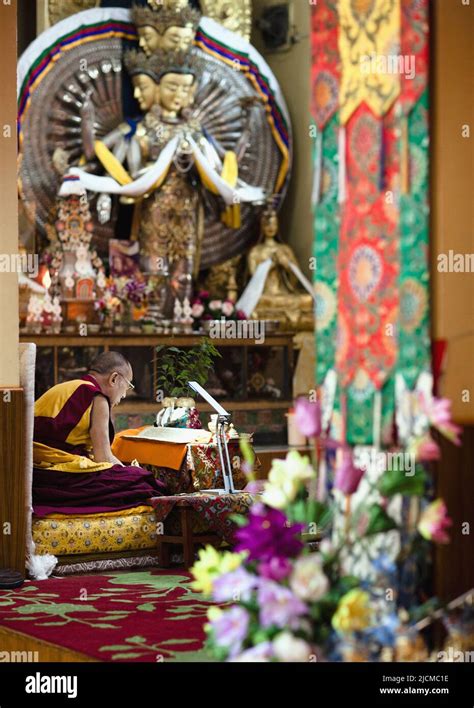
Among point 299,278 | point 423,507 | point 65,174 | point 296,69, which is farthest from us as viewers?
point 296,69

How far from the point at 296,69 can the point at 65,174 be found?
10.5 feet

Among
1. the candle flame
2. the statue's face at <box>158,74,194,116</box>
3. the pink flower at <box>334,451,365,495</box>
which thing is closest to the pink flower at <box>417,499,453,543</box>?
the pink flower at <box>334,451,365,495</box>

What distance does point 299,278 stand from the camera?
13055mm

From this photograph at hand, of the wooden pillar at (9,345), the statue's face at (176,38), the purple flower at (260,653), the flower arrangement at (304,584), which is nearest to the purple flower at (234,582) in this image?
the flower arrangement at (304,584)

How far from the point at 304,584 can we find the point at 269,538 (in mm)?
160


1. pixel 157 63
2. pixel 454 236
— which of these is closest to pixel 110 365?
pixel 454 236

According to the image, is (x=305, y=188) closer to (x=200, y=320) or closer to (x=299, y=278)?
(x=299, y=278)

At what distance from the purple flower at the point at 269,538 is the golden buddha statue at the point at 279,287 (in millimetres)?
9154

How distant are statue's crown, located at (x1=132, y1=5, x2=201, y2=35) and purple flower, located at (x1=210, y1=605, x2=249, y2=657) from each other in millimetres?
10142

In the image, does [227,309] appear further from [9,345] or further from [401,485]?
[401,485]

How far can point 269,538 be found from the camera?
3.53 m

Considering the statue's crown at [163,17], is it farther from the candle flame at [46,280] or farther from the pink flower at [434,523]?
the pink flower at [434,523]

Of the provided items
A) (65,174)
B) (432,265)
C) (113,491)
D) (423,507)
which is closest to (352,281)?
(432,265)

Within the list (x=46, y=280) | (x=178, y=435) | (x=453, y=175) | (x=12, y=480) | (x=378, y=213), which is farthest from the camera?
(x=46, y=280)
